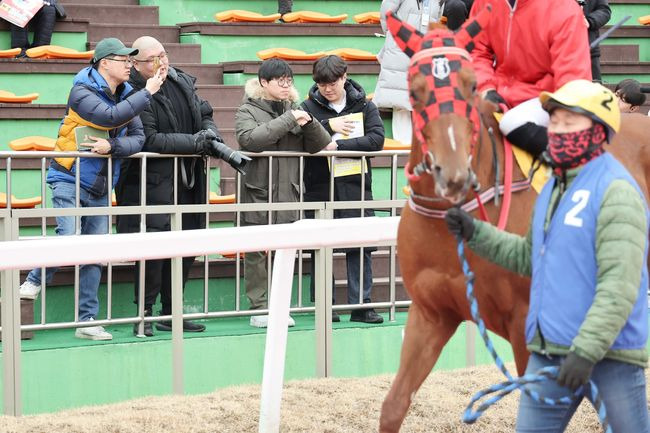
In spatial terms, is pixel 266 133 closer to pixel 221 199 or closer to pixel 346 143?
pixel 346 143

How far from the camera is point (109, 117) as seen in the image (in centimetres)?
738

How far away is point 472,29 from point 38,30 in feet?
23.6

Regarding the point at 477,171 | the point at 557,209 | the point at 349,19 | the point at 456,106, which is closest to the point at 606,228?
the point at 557,209

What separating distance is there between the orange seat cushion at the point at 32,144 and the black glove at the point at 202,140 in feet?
6.65

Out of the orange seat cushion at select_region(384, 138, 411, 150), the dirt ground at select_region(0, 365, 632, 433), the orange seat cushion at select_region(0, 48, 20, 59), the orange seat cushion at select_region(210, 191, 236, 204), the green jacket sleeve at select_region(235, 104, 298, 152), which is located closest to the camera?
the dirt ground at select_region(0, 365, 632, 433)

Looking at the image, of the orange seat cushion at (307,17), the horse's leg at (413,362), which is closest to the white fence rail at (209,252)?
the horse's leg at (413,362)

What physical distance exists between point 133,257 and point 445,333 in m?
1.35

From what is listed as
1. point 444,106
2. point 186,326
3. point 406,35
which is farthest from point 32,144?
point 444,106

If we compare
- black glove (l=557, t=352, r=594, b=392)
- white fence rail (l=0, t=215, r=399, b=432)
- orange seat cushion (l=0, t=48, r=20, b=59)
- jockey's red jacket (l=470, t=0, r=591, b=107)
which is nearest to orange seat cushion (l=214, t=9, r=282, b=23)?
orange seat cushion (l=0, t=48, r=20, b=59)

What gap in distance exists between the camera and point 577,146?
11.8 ft

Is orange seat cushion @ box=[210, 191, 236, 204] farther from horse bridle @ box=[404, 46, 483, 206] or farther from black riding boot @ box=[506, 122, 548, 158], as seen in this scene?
horse bridle @ box=[404, 46, 483, 206]

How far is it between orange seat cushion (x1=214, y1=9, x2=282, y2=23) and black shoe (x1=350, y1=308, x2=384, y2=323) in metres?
4.89

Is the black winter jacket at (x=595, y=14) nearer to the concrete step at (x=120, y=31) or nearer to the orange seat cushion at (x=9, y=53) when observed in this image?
the concrete step at (x=120, y=31)

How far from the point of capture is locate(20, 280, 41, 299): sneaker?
727 cm
